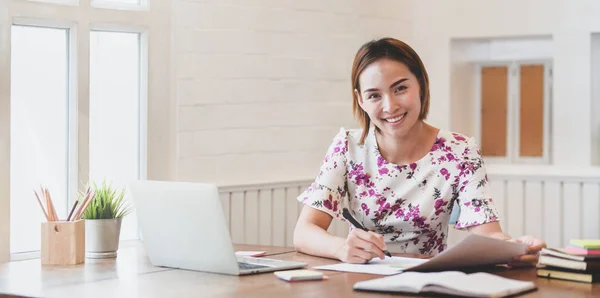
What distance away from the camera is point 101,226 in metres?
2.61

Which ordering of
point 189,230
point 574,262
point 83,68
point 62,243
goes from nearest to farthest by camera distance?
point 574,262 < point 189,230 < point 62,243 < point 83,68

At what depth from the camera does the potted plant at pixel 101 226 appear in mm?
2590

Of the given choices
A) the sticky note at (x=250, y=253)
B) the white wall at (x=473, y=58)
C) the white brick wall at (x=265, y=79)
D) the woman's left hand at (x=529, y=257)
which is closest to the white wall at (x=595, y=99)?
the white wall at (x=473, y=58)

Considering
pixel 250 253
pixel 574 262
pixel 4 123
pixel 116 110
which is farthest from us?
pixel 116 110

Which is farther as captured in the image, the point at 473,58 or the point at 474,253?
the point at 473,58

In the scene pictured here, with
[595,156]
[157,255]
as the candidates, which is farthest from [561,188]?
[157,255]

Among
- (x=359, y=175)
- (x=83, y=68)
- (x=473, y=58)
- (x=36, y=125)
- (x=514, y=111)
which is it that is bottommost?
(x=359, y=175)

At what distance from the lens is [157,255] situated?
2402 millimetres

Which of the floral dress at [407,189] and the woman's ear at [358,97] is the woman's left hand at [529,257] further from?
the woman's ear at [358,97]

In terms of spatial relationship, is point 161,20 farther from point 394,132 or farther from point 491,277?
point 491,277

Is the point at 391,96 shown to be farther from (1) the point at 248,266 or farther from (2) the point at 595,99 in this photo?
(2) the point at 595,99

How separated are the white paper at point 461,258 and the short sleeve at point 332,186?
471mm

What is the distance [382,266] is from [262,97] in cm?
214

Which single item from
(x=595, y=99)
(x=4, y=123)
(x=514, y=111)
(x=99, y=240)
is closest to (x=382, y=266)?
(x=99, y=240)
